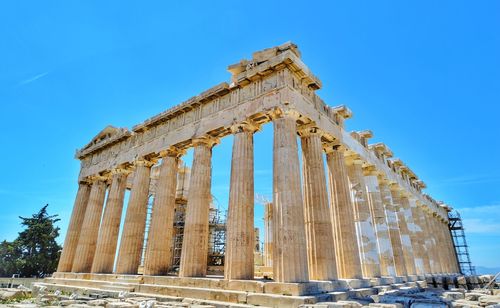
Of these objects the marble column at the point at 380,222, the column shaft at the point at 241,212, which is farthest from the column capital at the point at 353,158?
the column shaft at the point at 241,212

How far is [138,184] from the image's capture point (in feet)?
66.5

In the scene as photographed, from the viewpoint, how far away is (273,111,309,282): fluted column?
37.8ft

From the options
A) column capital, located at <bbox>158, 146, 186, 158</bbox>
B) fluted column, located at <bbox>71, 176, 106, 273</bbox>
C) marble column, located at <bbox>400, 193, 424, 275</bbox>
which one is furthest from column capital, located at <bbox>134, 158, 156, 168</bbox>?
marble column, located at <bbox>400, 193, 424, 275</bbox>

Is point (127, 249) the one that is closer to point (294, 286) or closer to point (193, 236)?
point (193, 236)

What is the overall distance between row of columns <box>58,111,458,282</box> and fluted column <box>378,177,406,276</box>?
7 centimetres

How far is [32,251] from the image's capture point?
38406 millimetres

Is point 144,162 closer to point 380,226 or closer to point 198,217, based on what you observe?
point 198,217

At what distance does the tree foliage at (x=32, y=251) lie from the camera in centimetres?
3669

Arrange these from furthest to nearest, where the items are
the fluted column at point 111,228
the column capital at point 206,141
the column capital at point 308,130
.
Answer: the fluted column at point 111,228 < the column capital at point 206,141 < the column capital at point 308,130

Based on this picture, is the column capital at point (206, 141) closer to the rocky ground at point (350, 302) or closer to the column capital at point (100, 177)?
the rocky ground at point (350, 302)

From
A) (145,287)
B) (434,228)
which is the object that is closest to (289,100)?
(145,287)

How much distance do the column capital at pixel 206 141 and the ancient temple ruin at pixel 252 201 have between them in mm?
83

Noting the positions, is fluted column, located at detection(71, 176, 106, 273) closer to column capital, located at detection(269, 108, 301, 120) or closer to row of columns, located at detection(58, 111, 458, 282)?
row of columns, located at detection(58, 111, 458, 282)

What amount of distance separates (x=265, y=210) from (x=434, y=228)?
19727 millimetres
